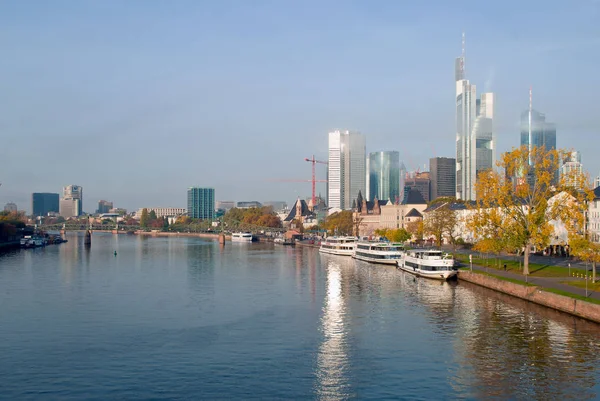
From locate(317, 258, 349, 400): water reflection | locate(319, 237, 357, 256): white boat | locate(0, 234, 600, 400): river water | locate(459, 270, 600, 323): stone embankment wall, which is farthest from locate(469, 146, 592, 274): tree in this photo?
locate(319, 237, 357, 256): white boat

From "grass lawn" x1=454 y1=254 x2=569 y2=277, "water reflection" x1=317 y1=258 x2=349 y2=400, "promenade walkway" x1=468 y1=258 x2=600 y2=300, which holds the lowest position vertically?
"water reflection" x1=317 y1=258 x2=349 y2=400

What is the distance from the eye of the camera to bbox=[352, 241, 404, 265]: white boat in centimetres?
10288

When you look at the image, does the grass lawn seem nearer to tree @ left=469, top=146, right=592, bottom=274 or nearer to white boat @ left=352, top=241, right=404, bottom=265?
tree @ left=469, top=146, right=592, bottom=274

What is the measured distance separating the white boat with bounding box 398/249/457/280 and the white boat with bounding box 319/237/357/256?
40219mm

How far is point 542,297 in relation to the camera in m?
53.1

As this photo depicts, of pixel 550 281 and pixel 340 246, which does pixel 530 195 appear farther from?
pixel 340 246

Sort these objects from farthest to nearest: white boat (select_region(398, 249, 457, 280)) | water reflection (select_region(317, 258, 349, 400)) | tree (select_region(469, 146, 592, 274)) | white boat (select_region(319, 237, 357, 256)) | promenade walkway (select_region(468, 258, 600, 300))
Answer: white boat (select_region(319, 237, 357, 256)) < white boat (select_region(398, 249, 457, 280)) < tree (select_region(469, 146, 592, 274)) < promenade walkway (select_region(468, 258, 600, 300)) < water reflection (select_region(317, 258, 349, 400))

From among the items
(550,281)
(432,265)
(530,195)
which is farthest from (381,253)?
(550,281)

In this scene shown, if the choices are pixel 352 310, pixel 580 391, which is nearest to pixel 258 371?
pixel 580 391

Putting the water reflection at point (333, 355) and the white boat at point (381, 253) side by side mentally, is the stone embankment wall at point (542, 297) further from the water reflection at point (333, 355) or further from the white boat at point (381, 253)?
the white boat at point (381, 253)

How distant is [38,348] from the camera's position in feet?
129

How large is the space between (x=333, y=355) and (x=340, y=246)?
304 feet

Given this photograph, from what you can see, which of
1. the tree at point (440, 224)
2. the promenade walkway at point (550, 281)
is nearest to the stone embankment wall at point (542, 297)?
the promenade walkway at point (550, 281)

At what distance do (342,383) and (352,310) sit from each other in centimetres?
2155
